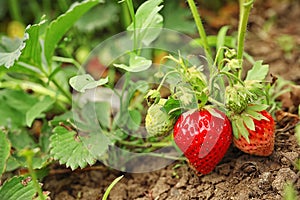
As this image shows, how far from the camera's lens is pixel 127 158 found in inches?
62.7

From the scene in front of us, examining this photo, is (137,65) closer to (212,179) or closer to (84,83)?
(84,83)

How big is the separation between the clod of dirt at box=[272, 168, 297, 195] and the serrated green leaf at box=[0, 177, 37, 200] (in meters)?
0.59

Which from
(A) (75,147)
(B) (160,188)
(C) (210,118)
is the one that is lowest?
(B) (160,188)

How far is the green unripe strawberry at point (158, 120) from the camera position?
1.35 m

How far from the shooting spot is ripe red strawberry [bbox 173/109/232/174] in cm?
133

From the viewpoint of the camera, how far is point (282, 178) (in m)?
1.31

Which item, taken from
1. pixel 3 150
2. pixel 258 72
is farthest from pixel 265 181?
pixel 3 150

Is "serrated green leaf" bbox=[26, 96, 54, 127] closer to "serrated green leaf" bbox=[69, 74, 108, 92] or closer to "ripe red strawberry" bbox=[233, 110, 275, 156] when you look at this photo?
"serrated green leaf" bbox=[69, 74, 108, 92]

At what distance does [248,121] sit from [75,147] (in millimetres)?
479

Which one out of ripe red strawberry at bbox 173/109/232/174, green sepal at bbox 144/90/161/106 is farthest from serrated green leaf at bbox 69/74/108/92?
ripe red strawberry at bbox 173/109/232/174

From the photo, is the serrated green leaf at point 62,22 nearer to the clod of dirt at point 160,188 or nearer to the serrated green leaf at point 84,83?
the serrated green leaf at point 84,83

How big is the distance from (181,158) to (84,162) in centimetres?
28

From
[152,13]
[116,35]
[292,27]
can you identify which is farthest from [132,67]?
[292,27]

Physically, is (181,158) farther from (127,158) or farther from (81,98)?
(81,98)
